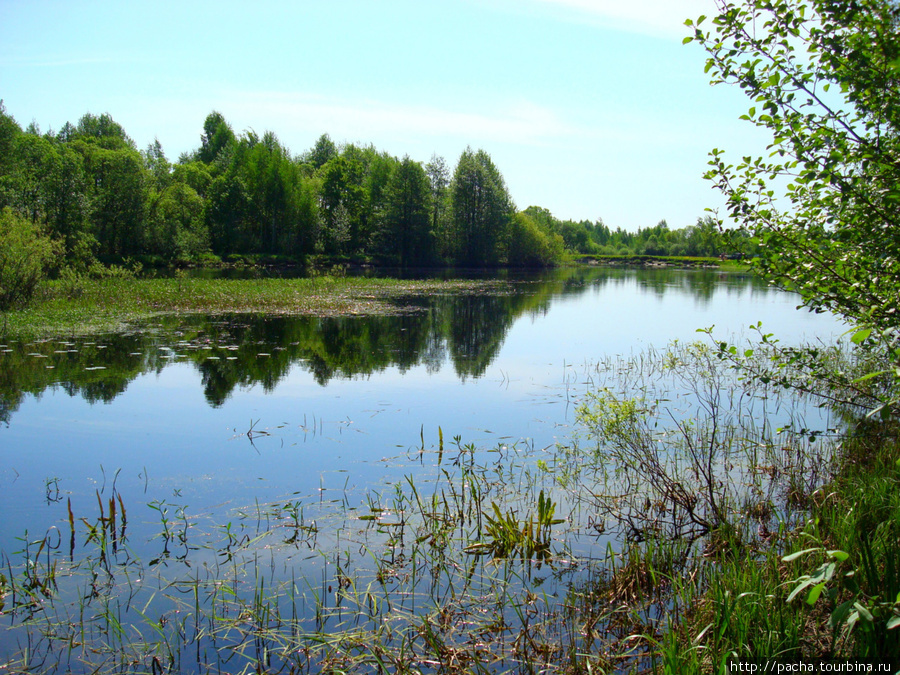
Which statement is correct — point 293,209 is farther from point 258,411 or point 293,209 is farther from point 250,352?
point 258,411

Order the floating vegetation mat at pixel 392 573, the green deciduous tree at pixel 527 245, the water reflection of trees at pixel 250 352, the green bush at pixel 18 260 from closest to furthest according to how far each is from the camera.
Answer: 1. the floating vegetation mat at pixel 392 573
2. the water reflection of trees at pixel 250 352
3. the green bush at pixel 18 260
4. the green deciduous tree at pixel 527 245

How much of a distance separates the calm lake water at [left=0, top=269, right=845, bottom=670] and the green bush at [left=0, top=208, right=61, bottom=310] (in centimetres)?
460

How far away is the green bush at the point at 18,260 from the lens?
21.1 meters

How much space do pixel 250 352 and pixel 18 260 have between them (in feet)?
35.7

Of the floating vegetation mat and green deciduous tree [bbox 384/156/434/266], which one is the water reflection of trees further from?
green deciduous tree [bbox 384/156/434/266]

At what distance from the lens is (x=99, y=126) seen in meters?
93.9

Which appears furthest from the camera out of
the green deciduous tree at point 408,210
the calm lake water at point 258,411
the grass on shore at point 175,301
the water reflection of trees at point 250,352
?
the green deciduous tree at point 408,210

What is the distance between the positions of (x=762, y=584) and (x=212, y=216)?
75.5 meters

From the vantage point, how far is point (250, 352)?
17.6m

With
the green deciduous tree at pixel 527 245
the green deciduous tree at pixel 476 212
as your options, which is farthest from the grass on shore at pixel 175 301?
the green deciduous tree at pixel 527 245

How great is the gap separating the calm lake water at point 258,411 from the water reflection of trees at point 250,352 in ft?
0.26

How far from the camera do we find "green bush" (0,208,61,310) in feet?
69.1

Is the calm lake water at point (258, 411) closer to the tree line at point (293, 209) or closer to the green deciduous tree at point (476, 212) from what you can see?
the tree line at point (293, 209)

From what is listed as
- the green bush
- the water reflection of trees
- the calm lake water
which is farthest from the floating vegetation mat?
the green bush
